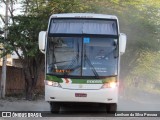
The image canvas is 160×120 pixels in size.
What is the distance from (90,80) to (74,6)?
1017cm

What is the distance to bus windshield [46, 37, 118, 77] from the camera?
14.1 m

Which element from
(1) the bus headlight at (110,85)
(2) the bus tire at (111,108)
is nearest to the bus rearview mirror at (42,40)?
(1) the bus headlight at (110,85)

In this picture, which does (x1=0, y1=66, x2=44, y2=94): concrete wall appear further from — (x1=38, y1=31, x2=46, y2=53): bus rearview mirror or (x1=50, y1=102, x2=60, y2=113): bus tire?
(x1=38, y1=31, x2=46, y2=53): bus rearview mirror

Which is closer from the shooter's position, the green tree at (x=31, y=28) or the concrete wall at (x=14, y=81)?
the green tree at (x=31, y=28)

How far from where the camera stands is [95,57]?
46.8 feet

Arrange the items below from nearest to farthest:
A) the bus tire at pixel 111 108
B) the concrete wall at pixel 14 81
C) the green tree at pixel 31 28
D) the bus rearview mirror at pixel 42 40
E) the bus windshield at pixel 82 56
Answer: the bus windshield at pixel 82 56 < the bus rearview mirror at pixel 42 40 < the bus tire at pixel 111 108 < the green tree at pixel 31 28 < the concrete wall at pixel 14 81

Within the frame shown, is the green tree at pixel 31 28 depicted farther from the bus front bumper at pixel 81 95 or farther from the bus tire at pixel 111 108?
the bus front bumper at pixel 81 95

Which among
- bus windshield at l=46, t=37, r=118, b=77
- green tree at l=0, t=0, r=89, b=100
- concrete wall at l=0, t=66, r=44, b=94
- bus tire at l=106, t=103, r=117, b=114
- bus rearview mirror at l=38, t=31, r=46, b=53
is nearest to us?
bus windshield at l=46, t=37, r=118, b=77

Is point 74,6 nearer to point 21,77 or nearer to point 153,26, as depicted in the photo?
point 153,26

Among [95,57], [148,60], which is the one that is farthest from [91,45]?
[148,60]

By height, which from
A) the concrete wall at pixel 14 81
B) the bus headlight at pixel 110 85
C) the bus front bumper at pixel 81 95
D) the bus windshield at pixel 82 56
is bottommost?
the concrete wall at pixel 14 81

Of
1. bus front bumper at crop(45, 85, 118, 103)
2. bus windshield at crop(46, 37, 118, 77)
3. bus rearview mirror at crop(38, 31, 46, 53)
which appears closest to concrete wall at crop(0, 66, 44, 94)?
bus rearview mirror at crop(38, 31, 46, 53)

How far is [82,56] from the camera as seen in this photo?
46.6 ft

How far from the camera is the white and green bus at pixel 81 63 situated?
45.9ft
